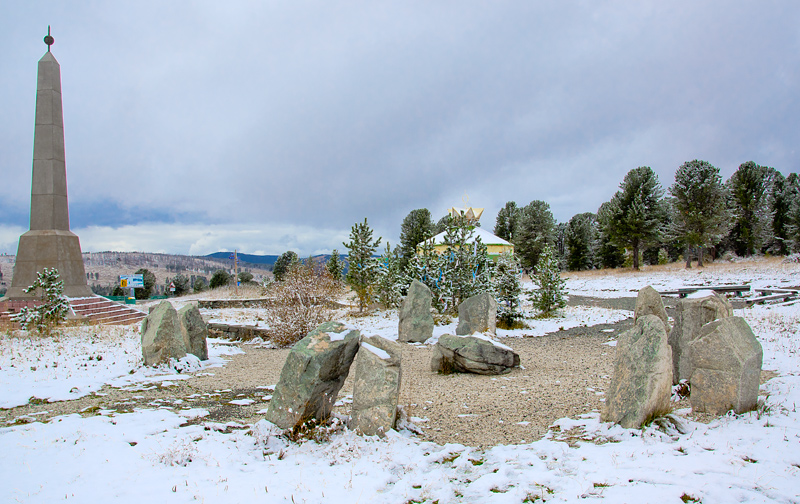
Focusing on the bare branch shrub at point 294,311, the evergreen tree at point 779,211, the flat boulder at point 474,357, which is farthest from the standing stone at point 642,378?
the evergreen tree at point 779,211

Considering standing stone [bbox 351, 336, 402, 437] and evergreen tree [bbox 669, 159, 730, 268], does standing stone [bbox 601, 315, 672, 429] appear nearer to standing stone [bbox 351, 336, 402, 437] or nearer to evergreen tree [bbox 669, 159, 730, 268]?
standing stone [bbox 351, 336, 402, 437]

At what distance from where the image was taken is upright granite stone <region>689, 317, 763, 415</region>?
4.40 metres

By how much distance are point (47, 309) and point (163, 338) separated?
6596 millimetres

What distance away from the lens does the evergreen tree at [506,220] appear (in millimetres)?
54594

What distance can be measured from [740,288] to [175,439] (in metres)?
23.4

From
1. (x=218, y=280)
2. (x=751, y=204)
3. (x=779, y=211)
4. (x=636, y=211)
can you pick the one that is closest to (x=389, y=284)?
(x=636, y=211)

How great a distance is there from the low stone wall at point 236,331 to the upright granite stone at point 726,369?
11.5 meters

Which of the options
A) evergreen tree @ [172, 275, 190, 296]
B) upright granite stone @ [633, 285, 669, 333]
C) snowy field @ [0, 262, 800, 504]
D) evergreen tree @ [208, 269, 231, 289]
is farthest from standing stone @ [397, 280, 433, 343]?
evergreen tree @ [172, 275, 190, 296]

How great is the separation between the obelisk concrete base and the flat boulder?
1562 centimetres

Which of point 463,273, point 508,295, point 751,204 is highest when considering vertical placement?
point 751,204

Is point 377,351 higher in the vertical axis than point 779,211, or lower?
lower

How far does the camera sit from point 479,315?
12219 mm

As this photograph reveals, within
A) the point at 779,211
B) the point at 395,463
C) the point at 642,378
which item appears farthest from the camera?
the point at 779,211

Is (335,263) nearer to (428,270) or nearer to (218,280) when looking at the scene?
(218,280)
